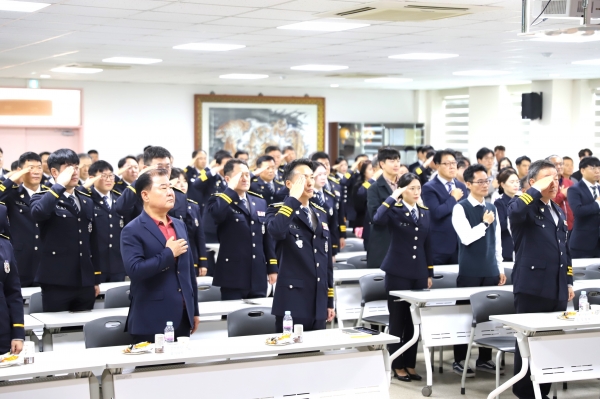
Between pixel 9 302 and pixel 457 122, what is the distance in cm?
1682

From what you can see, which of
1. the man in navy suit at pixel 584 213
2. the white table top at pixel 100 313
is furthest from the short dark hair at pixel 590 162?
the white table top at pixel 100 313

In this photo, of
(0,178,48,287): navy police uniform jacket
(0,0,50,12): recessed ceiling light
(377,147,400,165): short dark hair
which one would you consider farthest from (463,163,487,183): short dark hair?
(0,0,50,12): recessed ceiling light

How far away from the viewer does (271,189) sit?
9.69 meters

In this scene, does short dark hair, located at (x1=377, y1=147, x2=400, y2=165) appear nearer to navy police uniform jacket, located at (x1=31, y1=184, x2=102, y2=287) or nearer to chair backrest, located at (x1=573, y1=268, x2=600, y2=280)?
chair backrest, located at (x1=573, y1=268, x2=600, y2=280)

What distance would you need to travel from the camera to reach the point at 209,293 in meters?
6.49

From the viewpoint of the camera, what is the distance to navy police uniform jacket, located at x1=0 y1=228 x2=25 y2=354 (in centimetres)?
429

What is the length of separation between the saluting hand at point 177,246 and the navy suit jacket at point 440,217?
384cm

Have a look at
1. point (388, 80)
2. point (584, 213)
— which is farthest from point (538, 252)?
point (388, 80)

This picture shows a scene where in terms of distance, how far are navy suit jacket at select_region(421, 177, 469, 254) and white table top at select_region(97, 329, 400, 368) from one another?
3.11m

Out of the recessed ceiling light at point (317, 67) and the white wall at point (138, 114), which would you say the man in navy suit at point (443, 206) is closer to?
the recessed ceiling light at point (317, 67)

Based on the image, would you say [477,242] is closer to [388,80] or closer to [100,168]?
[100,168]

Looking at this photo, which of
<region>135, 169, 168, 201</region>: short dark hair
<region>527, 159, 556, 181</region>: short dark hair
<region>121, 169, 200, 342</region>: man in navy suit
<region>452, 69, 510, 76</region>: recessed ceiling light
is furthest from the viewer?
<region>452, 69, 510, 76</region>: recessed ceiling light

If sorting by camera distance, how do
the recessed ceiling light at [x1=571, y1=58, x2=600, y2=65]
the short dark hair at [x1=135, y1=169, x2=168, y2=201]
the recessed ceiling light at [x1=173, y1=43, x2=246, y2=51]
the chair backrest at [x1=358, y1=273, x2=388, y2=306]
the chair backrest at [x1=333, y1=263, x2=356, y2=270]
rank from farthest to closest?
1. the recessed ceiling light at [x1=571, y1=58, x2=600, y2=65]
2. the recessed ceiling light at [x1=173, y1=43, x2=246, y2=51]
3. the chair backrest at [x1=333, y1=263, x2=356, y2=270]
4. the chair backrest at [x1=358, y1=273, x2=388, y2=306]
5. the short dark hair at [x1=135, y1=169, x2=168, y2=201]

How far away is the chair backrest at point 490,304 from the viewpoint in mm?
6152
